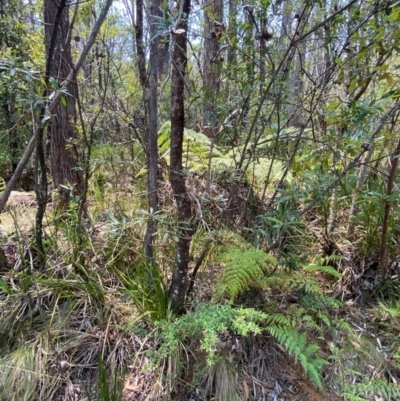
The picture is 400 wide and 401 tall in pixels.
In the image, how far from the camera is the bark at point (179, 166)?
1.28 meters

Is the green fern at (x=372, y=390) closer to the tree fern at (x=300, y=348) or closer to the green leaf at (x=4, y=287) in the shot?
the tree fern at (x=300, y=348)

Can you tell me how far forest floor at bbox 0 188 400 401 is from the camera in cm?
138

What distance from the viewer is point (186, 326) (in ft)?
4.44

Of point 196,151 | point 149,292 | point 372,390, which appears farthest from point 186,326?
point 196,151

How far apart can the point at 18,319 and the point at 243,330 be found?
1.26m

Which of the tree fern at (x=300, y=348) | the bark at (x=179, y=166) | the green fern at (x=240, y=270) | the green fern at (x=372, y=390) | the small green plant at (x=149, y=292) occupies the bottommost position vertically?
the green fern at (x=372, y=390)

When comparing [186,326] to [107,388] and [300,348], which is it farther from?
[300,348]

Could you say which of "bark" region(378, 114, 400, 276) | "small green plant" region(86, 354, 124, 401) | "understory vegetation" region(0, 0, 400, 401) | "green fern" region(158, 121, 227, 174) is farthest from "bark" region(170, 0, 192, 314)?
"bark" region(378, 114, 400, 276)

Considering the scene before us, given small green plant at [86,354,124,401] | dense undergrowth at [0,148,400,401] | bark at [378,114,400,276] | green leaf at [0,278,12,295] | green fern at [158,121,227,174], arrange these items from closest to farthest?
small green plant at [86,354,124,401] < dense undergrowth at [0,148,400,401] < green leaf at [0,278,12,295] < bark at [378,114,400,276] < green fern at [158,121,227,174]

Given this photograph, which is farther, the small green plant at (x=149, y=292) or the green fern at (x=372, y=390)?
the small green plant at (x=149, y=292)

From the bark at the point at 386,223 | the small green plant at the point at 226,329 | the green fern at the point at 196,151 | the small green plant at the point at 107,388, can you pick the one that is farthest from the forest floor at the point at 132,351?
the green fern at the point at 196,151

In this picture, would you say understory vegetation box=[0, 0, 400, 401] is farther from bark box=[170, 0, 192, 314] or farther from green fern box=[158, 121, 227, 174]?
green fern box=[158, 121, 227, 174]

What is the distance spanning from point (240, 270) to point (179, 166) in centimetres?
62

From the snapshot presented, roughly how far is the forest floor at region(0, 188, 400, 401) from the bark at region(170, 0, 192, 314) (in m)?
0.14
